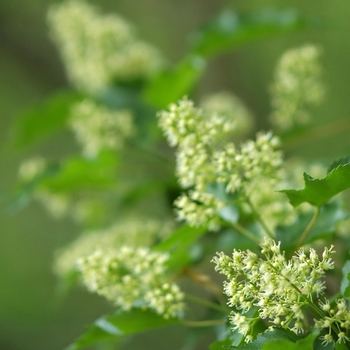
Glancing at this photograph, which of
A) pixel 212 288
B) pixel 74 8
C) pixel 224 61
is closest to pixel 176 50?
pixel 224 61

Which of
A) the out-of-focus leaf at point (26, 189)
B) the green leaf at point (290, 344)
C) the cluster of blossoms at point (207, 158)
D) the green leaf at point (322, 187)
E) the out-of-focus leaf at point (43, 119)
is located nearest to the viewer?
the green leaf at point (290, 344)

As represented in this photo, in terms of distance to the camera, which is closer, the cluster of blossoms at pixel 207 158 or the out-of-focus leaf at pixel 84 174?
the cluster of blossoms at pixel 207 158

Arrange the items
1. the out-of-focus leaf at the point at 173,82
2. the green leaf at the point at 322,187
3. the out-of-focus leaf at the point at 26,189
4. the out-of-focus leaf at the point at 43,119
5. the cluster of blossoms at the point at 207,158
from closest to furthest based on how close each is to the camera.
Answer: the green leaf at the point at 322,187 → the cluster of blossoms at the point at 207,158 → the out-of-focus leaf at the point at 26,189 → the out-of-focus leaf at the point at 173,82 → the out-of-focus leaf at the point at 43,119

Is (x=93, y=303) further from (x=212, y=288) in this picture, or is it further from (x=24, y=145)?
(x=212, y=288)

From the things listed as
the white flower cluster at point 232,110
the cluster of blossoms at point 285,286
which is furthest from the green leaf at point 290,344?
the white flower cluster at point 232,110

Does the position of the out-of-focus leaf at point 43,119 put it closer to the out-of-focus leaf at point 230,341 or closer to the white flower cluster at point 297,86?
the white flower cluster at point 297,86

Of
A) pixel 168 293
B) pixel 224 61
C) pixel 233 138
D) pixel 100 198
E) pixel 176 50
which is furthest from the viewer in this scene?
pixel 176 50

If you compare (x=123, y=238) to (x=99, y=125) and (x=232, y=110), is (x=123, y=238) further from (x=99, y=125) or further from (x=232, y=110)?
(x=232, y=110)
